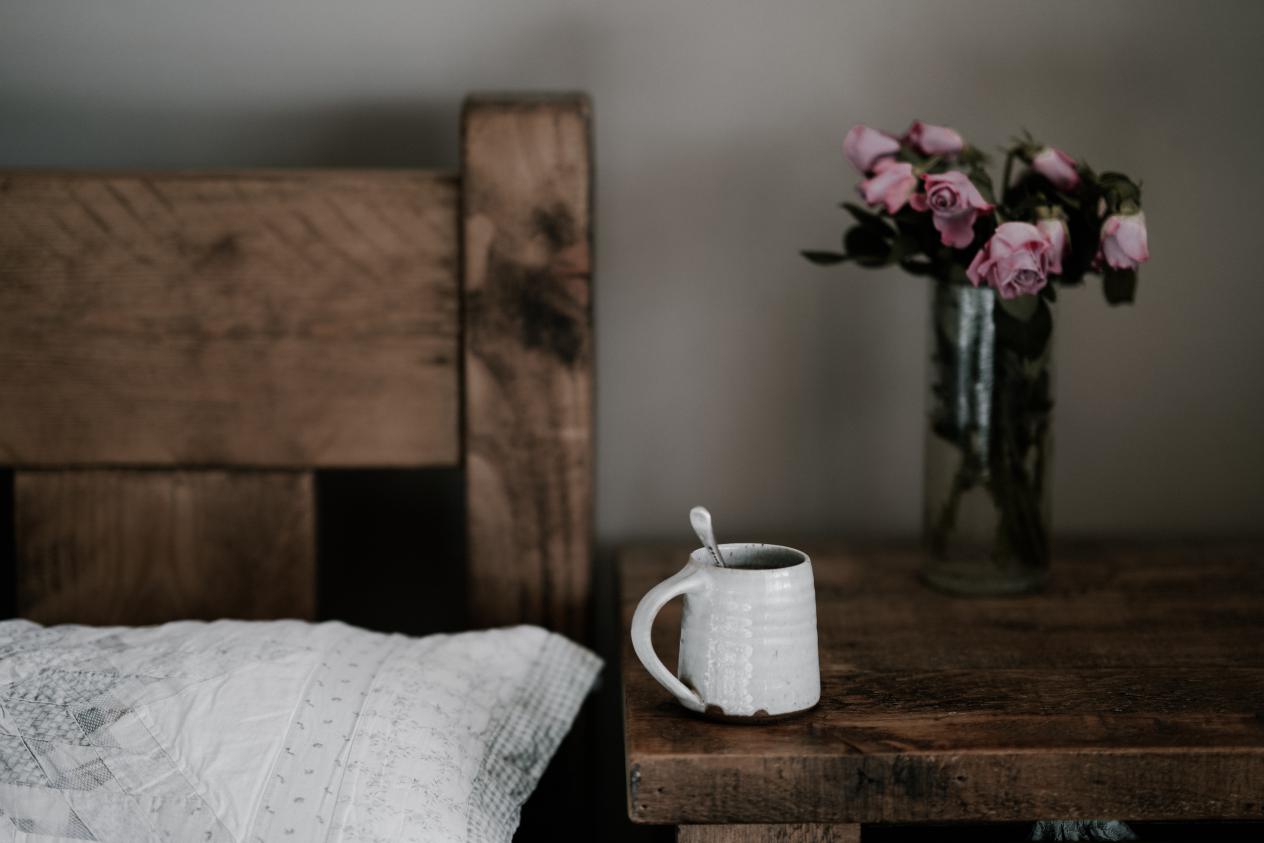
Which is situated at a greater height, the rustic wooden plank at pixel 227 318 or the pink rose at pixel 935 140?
the pink rose at pixel 935 140

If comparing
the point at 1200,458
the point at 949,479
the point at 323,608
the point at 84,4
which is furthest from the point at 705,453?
the point at 84,4

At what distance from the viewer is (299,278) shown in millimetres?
1014

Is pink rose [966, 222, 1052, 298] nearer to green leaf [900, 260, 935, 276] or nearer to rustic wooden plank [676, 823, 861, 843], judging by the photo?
green leaf [900, 260, 935, 276]

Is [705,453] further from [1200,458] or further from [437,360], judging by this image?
[1200,458]

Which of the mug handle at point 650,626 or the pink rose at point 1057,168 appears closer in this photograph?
the mug handle at point 650,626

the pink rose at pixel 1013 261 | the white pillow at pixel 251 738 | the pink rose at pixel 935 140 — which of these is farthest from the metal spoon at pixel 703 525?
the pink rose at pixel 935 140

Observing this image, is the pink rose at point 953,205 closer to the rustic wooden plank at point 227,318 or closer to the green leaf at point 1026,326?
the green leaf at point 1026,326

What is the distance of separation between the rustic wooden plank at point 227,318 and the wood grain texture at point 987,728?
1.04 feet

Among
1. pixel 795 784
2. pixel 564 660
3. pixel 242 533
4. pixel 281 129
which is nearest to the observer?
pixel 795 784

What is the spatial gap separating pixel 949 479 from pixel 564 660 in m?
0.39

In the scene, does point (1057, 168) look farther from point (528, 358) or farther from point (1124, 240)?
point (528, 358)

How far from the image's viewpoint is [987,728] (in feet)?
2.39

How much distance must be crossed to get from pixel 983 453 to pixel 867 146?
0.29 metres

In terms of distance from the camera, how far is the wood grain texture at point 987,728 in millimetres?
693
